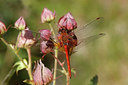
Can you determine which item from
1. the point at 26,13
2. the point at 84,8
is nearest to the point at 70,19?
the point at 26,13

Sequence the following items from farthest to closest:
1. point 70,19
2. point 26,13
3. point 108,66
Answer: point 108,66 → point 26,13 → point 70,19

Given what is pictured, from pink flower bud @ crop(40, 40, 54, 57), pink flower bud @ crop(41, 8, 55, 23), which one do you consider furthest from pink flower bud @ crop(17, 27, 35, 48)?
pink flower bud @ crop(41, 8, 55, 23)

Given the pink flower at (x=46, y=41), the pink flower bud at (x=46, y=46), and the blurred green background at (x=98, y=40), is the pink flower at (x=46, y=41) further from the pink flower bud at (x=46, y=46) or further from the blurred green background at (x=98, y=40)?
the blurred green background at (x=98, y=40)

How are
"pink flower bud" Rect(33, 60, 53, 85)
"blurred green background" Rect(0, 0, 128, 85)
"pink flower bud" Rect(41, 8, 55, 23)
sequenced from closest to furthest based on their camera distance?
"pink flower bud" Rect(33, 60, 53, 85) < "pink flower bud" Rect(41, 8, 55, 23) < "blurred green background" Rect(0, 0, 128, 85)

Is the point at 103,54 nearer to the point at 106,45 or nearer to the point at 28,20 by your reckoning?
the point at 106,45

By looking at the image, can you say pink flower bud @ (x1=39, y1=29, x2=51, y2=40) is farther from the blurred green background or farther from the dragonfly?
the blurred green background

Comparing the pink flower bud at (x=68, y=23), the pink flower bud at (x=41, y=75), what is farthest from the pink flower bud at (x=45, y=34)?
the pink flower bud at (x=41, y=75)
